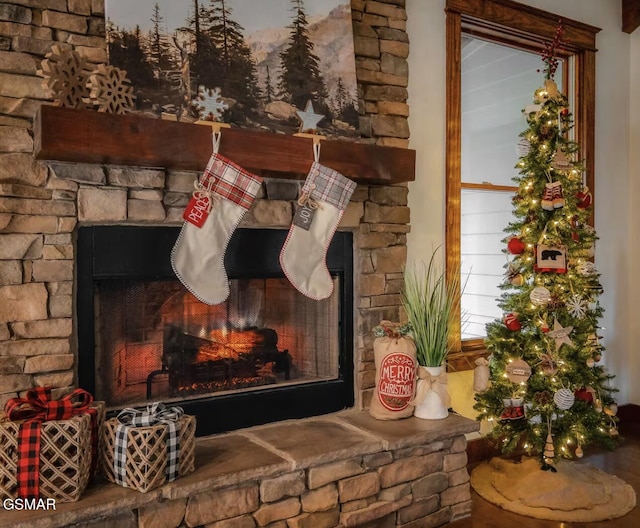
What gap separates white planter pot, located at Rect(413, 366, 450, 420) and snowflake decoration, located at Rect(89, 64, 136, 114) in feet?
5.41

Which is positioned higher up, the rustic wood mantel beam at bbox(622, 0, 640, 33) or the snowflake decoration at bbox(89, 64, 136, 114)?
the rustic wood mantel beam at bbox(622, 0, 640, 33)

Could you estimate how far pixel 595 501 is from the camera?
8.68 feet

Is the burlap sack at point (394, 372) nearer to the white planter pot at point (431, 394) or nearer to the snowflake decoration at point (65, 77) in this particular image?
the white planter pot at point (431, 394)

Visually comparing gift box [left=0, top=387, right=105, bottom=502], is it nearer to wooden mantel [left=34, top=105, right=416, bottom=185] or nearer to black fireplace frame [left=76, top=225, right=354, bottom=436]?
black fireplace frame [left=76, top=225, right=354, bottom=436]

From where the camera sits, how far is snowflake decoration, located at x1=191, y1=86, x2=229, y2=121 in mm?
2270

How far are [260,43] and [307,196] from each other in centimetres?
70

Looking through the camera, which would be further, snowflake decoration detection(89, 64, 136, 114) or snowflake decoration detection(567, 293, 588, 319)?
snowflake decoration detection(567, 293, 588, 319)

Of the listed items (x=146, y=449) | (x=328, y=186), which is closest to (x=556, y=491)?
(x=328, y=186)

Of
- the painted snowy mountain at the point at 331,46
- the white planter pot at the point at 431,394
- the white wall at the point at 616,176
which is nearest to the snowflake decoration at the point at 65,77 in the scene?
the painted snowy mountain at the point at 331,46

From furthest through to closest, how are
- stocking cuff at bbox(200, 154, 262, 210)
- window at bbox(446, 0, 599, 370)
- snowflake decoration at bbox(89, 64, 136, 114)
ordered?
1. window at bbox(446, 0, 599, 370)
2. stocking cuff at bbox(200, 154, 262, 210)
3. snowflake decoration at bbox(89, 64, 136, 114)

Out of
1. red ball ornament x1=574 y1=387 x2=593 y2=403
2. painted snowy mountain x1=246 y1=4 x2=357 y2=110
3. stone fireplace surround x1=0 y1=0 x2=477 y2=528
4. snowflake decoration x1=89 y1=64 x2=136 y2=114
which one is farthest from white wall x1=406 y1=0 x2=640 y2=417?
snowflake decoration x1=89 y1=64 x2=136 y2=114

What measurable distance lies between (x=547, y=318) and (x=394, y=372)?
0.87 metres

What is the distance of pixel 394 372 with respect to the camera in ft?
8.16

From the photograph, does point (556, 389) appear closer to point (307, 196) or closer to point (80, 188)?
point (307, 196)
